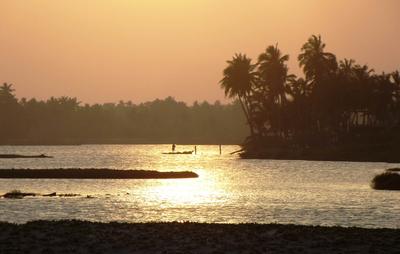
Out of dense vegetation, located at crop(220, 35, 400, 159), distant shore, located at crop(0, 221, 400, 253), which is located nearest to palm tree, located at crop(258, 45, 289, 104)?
dense vegetation, located at crop(220, 35, 400, 159)

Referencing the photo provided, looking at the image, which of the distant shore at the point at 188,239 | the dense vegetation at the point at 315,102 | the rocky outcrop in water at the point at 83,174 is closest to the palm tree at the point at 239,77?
the dense vegetation at the point at 315,102

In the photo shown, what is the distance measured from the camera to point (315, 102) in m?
159

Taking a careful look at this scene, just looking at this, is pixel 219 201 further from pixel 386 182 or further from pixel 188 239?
pixel 188 239

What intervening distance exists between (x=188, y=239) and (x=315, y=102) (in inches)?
4935

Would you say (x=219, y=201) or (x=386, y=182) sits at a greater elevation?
(x=386, y=182)

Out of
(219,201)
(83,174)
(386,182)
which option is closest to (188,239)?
(219,201)

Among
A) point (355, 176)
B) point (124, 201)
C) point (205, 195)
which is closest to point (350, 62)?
point (355, 176)

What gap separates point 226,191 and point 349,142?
84720 mm

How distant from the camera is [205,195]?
253ft

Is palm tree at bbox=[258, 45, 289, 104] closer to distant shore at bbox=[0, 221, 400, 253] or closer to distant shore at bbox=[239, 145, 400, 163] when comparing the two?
distant shore at bbox=[239, 145, 400, 163]

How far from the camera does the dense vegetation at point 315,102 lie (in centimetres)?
15725

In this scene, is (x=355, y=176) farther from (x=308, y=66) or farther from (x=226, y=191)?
(x=308, y=66)

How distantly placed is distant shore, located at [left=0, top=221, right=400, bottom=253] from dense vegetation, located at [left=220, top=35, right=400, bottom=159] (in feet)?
389

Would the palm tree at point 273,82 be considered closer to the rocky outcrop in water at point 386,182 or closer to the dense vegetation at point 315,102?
the dense vegetation at point 315,102
